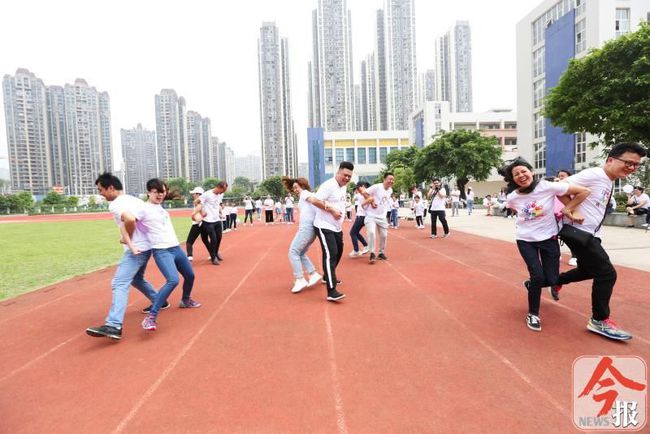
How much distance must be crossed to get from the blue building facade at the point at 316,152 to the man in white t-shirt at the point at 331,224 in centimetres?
7455

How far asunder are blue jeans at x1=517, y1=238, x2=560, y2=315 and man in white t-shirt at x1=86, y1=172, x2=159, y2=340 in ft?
12.9

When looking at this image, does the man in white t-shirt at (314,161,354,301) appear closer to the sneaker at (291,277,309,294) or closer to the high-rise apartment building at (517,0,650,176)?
the sneaker at (291,277,309,294)

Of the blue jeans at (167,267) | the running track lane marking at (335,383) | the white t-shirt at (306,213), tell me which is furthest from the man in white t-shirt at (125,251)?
the white t-shirt at (306,213)

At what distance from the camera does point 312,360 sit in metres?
3.10

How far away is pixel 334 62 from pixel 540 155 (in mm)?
76997

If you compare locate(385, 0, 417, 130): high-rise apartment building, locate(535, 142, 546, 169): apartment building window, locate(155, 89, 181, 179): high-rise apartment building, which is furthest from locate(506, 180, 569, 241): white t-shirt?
locate(155, 89, 181, 179): high-rise apartment building

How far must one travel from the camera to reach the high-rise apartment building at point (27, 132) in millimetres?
81375

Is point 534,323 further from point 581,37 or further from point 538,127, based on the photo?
point 538,127

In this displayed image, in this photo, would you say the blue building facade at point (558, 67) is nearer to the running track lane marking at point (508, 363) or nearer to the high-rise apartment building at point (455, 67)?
the running track lane marking at point (508, 363)

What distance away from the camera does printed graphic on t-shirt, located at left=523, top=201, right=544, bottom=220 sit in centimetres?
354

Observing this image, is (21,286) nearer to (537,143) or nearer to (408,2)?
(537,143)

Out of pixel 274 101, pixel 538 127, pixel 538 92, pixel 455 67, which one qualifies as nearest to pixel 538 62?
pixel 538 92

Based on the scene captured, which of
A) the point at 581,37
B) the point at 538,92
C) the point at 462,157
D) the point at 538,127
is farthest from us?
the point at 538,127

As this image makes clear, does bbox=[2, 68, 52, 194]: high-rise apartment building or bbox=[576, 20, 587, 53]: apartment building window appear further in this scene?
bbox=[2, 68, 52, 194]: high-rise apartment building
